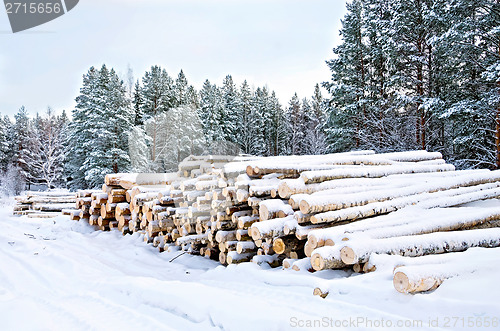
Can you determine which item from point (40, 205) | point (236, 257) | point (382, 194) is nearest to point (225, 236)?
point (236, 257)

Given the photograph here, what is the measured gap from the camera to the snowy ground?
2883 mm

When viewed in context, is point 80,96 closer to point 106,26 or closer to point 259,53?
point 106,26

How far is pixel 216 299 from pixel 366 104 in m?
18.4

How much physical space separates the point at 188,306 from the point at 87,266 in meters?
A: 3.45

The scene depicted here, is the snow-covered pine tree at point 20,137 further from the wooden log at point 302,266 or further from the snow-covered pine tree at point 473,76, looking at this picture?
the wooden log at point 302,266

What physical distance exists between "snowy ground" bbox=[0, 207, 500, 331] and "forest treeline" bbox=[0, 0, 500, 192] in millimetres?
11276

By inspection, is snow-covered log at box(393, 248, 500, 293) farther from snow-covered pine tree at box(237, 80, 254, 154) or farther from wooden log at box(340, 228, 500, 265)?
snow-covered pine tree at box(237, 80, 254, 154)

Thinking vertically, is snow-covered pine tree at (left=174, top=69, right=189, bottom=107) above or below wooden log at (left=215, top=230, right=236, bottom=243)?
above

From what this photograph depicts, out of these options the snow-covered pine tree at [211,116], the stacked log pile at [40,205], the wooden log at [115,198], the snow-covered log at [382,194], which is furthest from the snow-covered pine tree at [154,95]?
the snow-covered log at [382,194]

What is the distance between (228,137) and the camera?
36.4 m

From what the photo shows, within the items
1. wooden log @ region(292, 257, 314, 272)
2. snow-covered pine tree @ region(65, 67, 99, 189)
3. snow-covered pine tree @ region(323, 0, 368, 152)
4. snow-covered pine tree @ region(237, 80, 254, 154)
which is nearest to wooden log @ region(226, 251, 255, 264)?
wooden log @ region(292, 257, 314, 272)

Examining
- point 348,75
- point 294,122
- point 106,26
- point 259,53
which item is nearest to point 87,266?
point 106,26

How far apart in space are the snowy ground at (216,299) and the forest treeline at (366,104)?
37.0 feet

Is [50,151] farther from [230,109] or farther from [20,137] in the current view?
[230,109]
